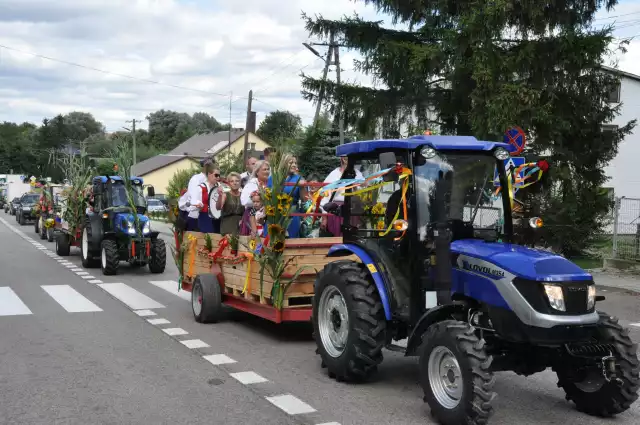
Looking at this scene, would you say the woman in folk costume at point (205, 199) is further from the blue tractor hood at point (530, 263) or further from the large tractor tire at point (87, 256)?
the large tractor tire at point (87, 256)

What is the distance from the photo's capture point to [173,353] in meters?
8.30

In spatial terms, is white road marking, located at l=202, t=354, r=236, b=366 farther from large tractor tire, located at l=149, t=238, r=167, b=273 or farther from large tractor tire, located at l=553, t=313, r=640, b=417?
large tractor tire, located at l=149, t=238, r=167, b=273

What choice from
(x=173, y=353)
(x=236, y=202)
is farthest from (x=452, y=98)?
(x=173, y=353)

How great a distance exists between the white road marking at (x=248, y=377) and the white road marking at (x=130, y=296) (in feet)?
15.8

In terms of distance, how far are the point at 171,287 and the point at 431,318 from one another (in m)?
9.30

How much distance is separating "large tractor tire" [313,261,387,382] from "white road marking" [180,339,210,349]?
6.54 ft

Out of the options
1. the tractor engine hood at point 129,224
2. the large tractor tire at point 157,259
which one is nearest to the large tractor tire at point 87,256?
the tractor engine hood at point 129,224

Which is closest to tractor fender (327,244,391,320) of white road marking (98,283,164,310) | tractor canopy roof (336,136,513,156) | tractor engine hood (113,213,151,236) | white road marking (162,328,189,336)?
tractor canopy roof (336,136,513,156)

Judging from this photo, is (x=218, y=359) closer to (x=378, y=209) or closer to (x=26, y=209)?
(x=378, y=209)

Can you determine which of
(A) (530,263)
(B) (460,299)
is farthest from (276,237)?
(A) (530,263)

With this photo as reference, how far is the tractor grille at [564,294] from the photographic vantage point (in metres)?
5.31

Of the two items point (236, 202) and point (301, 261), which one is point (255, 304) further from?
point (236, 202)

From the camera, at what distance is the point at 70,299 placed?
41.5 ft

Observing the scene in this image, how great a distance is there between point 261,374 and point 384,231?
6.25 feet
